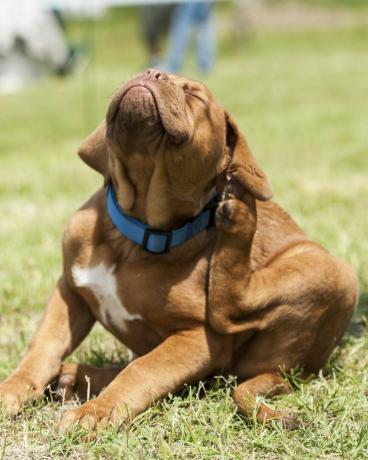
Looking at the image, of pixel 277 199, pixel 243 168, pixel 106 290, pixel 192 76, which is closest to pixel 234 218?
pixel 243 168

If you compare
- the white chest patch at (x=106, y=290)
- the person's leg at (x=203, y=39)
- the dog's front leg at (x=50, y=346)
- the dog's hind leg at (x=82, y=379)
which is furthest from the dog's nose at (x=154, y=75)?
the person's leg at (x=203, y=39)

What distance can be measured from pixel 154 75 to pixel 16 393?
1.26 meters

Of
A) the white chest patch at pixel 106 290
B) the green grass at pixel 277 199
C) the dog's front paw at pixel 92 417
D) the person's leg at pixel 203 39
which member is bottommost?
the person's leg at pixel 203 39

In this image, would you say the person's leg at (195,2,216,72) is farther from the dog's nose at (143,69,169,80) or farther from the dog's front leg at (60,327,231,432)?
the dog's front leg at (60,327,231,432)

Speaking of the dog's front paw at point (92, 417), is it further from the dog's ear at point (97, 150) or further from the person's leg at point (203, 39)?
the person's leg at point (203, 39)

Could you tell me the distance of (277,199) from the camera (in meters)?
7.22

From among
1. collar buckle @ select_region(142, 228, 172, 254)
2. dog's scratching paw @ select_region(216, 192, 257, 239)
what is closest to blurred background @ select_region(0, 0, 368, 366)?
collar buckle @ select_region(142, 228, 172, 254)

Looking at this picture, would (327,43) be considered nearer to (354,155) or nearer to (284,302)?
(354,155)

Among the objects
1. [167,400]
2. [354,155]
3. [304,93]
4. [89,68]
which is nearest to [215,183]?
[167,400]

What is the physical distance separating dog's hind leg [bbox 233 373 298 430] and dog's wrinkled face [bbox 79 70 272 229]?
0.69 metres

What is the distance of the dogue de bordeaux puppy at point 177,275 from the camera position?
3191 mm

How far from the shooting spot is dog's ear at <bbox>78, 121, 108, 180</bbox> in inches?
140

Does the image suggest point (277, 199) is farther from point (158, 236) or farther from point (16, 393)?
point (16, 393)

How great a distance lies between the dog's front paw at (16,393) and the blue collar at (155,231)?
671mm
